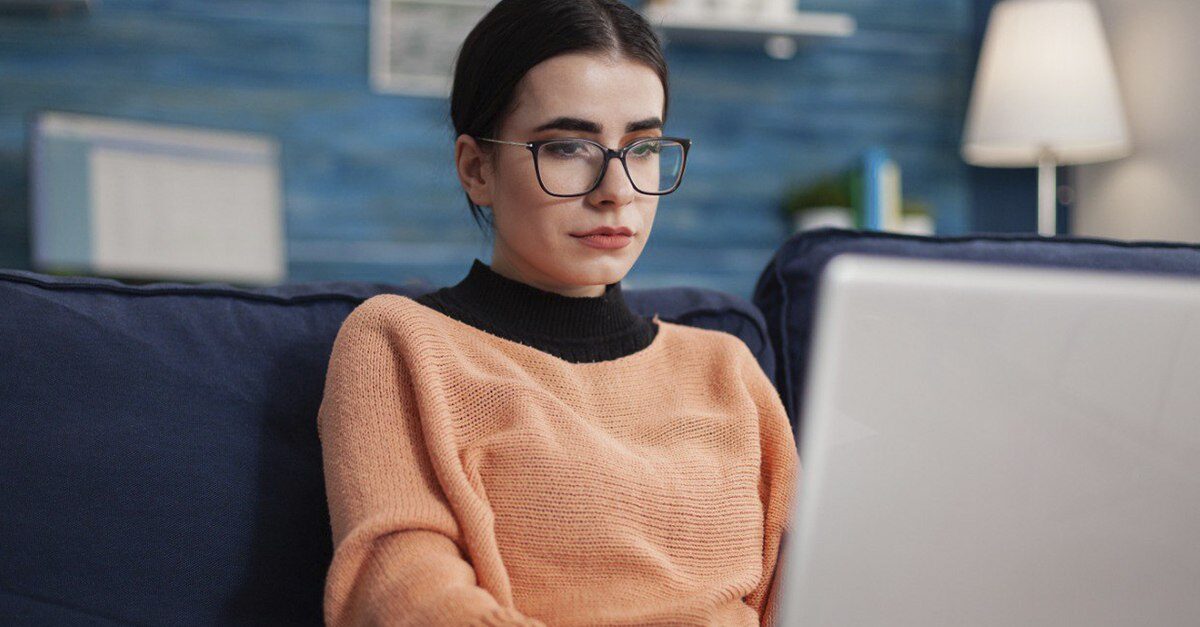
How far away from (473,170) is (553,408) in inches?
11.6

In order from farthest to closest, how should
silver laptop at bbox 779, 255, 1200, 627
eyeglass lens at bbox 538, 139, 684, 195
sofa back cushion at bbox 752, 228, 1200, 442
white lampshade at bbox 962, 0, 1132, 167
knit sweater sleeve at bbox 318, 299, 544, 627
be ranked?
white lampshade at bbox 962, 0, 1132, 167 < sofa back cushion at bbox 752, 228, 1200, 442 < eyeglass lens at bbox 538, 139, 684, 195 < knit sweater sleeve at bbox 318, 299, 544, 627 < silver laptop at bbox 779, 255, 1200, 627

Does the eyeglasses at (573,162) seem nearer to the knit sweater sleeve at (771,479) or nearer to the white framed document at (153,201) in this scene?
the knit sweater sleeve at (771,479)

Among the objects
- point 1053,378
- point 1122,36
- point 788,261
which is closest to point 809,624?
point 1053,378

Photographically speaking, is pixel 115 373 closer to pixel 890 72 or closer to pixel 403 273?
pixel 403 273

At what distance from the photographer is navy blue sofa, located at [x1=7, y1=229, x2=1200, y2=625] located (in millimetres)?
970

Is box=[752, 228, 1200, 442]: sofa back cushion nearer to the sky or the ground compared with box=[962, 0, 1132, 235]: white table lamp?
nearer to the ground

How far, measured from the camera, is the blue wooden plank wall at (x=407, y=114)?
9.25 ft

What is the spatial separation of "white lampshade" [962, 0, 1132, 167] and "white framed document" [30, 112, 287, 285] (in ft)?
5.90

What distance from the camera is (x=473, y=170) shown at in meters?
1.17

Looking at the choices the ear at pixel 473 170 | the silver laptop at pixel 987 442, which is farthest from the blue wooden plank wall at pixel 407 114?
the silver laptop at pixel 987 442

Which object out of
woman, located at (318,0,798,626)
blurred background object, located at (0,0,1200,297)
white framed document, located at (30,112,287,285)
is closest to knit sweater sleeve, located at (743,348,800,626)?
woman, located at (318,0,798,626)

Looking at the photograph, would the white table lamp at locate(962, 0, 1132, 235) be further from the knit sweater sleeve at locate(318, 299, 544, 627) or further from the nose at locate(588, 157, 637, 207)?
the knit sweater sleeve at locate(318, 299, 544, 627)

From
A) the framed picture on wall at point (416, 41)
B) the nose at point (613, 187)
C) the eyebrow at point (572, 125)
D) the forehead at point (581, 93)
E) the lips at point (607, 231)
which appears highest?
the framed picture on wall at point (416, 41)

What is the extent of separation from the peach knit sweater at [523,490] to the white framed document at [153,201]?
1.79 metres
